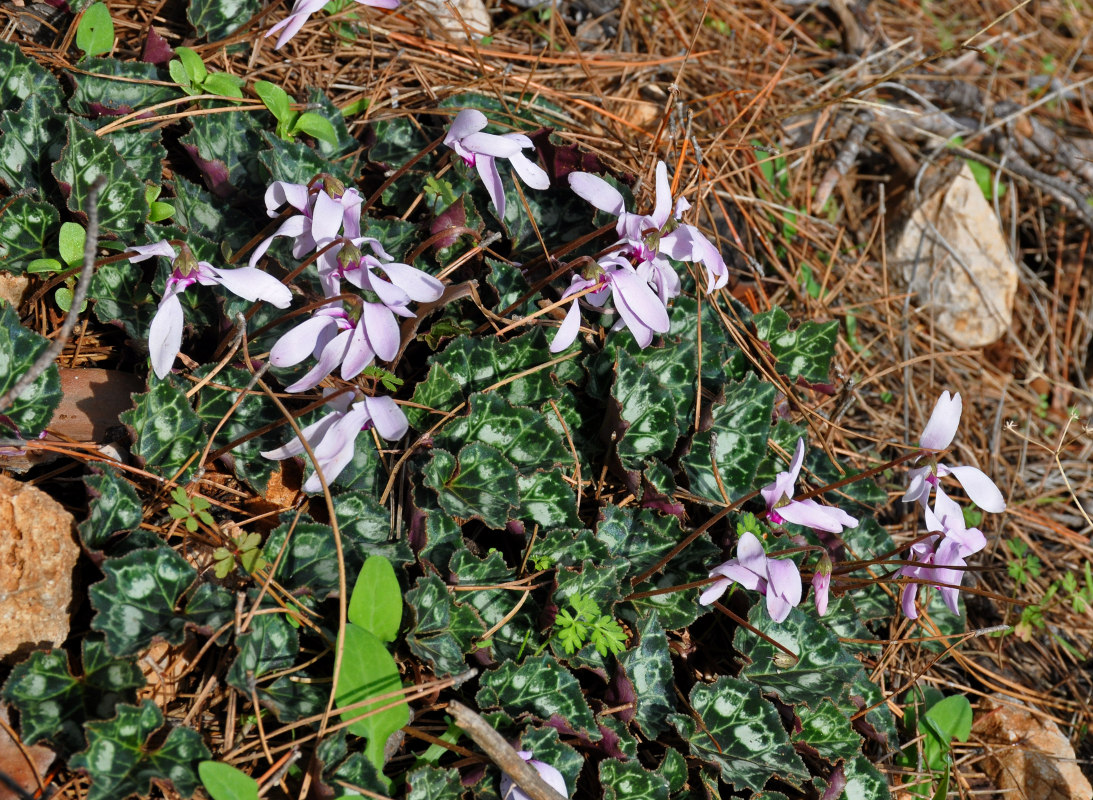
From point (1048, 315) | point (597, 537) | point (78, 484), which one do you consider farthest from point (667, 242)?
point (1048, 315)

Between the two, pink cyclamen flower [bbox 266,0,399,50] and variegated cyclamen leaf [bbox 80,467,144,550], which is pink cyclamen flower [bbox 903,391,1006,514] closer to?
pink cyclamen flower [bbox 266,0,399,50]

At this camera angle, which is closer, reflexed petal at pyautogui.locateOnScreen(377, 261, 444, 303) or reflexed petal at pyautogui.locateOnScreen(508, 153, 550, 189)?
reflexed petal at pyautogui.locateOnScreen(377, 261, 444, 303)

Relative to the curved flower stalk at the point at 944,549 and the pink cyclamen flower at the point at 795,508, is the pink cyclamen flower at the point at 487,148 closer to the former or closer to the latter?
the pink cyclamen flower at the point at 795,508

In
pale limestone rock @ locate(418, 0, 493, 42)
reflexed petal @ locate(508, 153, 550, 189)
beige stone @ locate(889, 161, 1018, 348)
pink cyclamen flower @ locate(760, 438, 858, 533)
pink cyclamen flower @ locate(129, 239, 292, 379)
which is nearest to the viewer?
pink cyclamen flower @ locate(129, 239, 292, 379)

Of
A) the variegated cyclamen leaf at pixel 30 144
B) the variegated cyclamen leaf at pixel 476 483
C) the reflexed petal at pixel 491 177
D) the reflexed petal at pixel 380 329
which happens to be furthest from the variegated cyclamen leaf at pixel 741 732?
the variegated cyclamen leaf at pixel 30 144

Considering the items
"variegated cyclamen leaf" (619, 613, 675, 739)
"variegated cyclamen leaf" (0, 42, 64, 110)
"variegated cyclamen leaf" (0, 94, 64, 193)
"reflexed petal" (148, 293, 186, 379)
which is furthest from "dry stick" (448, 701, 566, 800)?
"variegated cyclamen leaf" (0, 42, 64, 110)

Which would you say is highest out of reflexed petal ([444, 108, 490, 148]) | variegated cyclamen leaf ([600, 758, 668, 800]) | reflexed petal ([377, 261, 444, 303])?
reflexed petal ([444, 108, 490, 148])

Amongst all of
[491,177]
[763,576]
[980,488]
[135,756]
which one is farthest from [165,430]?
[980,488]

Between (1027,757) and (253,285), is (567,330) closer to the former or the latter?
(253,285)
